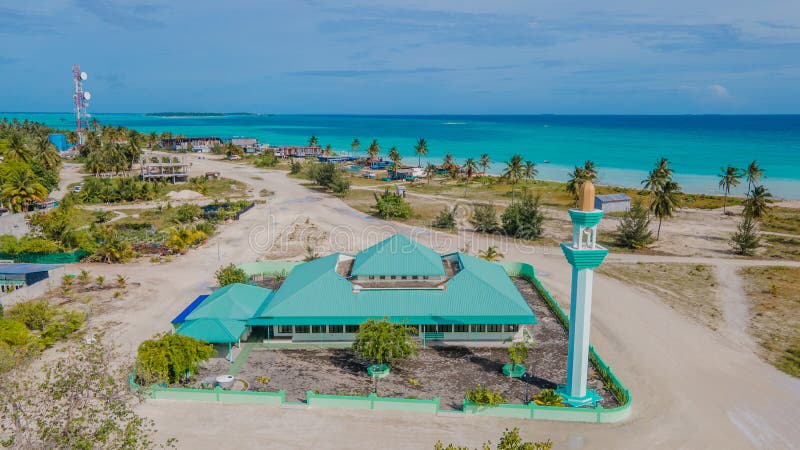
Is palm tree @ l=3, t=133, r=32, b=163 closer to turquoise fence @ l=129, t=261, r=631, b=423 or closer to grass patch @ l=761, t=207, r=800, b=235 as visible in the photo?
turquoise fence @ l=129, t=261, r=631, b=423

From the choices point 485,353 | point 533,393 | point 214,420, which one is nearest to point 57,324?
point 214,420

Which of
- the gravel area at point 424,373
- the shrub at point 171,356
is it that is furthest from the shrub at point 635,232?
the shrub at point 171,356

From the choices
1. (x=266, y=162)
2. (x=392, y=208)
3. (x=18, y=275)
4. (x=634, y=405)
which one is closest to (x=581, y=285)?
(x=634, y=405)

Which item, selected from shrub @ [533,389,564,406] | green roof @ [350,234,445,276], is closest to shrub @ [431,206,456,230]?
green roof @ [350,234,445,276]

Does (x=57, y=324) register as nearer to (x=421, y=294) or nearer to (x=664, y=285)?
(x=421, y=294)

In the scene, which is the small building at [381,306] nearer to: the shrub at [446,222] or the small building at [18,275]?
the small building at [18,275]

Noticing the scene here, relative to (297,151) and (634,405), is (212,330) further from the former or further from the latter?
(297,151)
